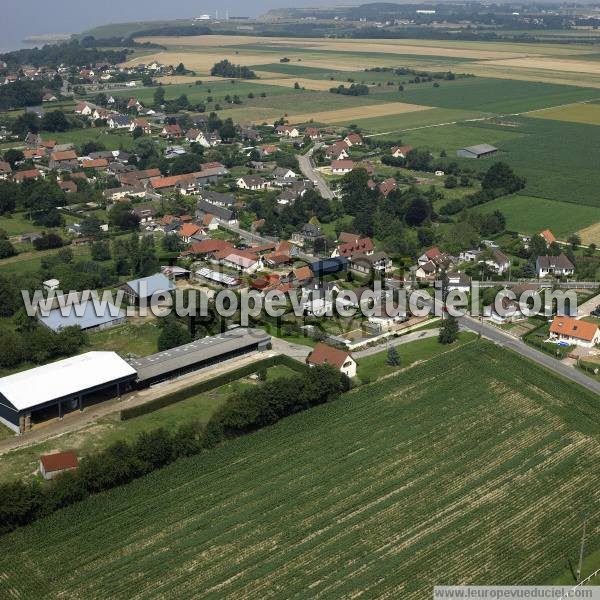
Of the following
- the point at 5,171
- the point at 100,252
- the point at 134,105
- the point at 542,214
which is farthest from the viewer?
the point at 134,105

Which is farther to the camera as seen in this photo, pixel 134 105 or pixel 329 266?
pixel 134 105

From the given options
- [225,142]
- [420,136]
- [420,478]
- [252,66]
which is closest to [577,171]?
[420,136]

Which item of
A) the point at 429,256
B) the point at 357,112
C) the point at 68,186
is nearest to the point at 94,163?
the point at 68,186

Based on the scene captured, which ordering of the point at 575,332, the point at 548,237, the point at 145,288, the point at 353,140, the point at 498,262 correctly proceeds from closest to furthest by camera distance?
1. the point at 575,332
2. the point at 145,288
3. the point at 498,262
4. the point at 548,237
5. the point at 353,140

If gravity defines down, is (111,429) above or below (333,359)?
below

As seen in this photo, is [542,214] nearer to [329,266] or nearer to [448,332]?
[329,266]

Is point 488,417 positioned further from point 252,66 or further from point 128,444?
point 252,66

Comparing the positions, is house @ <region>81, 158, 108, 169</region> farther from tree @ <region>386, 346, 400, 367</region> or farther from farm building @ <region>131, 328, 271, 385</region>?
tree @ <region>386, 346, 400, 367</region>

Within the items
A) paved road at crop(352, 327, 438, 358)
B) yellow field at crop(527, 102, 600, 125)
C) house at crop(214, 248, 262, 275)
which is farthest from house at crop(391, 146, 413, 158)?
paved road at crop(352, 327, 438, 358)
